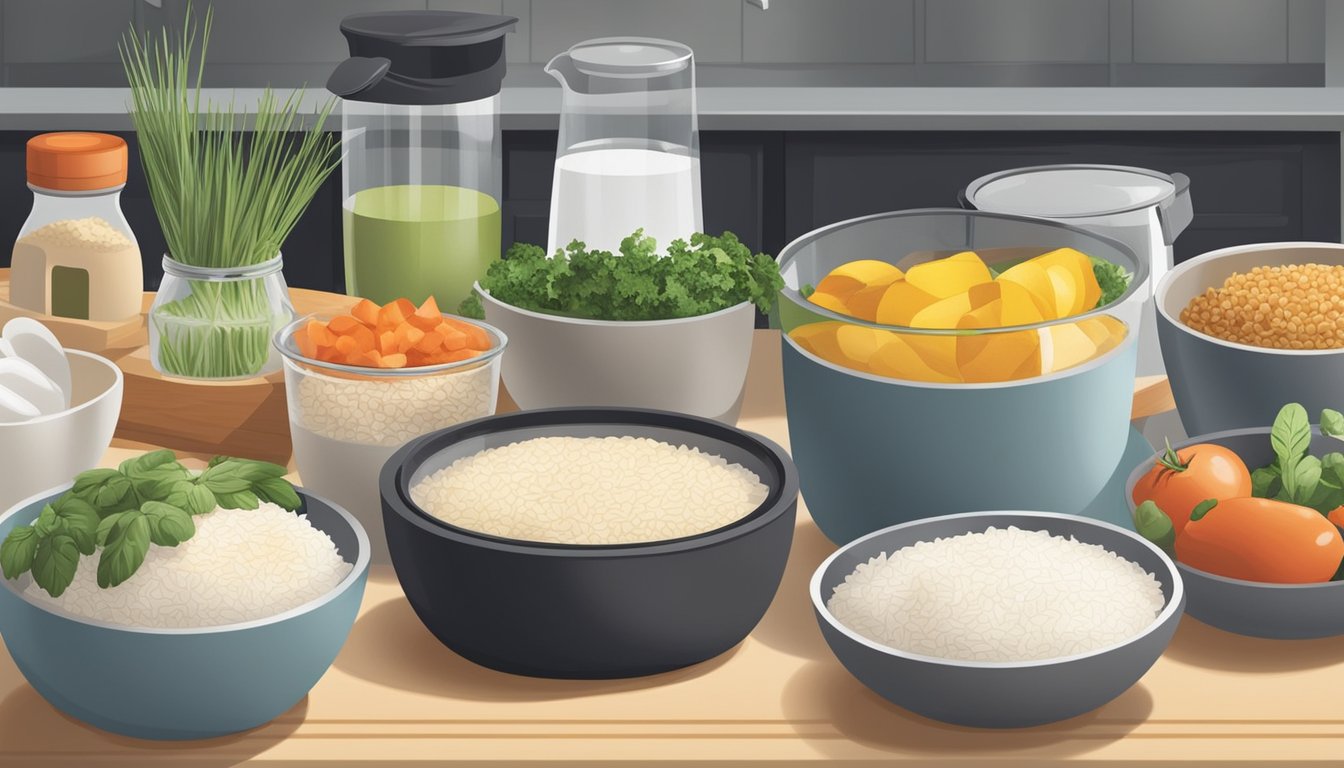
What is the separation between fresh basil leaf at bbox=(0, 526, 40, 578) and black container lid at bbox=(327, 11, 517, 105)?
55 centimetres

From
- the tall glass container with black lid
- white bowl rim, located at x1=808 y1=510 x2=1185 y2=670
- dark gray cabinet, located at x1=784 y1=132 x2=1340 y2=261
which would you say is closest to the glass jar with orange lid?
the tall glass container with black lid

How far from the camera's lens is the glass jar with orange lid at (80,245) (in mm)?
1474

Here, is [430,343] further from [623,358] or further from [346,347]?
[623,358]

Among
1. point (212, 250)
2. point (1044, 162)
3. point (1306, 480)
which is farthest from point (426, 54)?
point (1044, 162)

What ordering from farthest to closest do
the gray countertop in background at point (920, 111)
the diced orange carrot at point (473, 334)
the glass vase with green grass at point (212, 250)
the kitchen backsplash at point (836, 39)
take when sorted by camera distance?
1. the kitchen backsplash at point (836, 39)
2. the gray countertop in background at point (920, 111)
3. the glass vase with green grass at point (212, 250)
4. the diced orange carrot at point (473, 334)

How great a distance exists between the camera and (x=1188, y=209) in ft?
4.72

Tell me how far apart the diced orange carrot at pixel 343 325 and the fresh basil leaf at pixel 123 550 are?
294mm

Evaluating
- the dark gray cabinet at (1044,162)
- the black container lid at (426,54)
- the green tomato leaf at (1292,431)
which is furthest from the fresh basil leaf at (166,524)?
the dark gray cabinet at (1044,162)

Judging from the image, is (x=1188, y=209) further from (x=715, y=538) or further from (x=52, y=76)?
(x=52, y=76)

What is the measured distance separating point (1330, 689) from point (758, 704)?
0.36 meters

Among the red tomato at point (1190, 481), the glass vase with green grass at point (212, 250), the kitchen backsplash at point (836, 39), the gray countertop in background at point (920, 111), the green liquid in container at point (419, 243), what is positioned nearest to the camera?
the red tomato at point (1190, 481)

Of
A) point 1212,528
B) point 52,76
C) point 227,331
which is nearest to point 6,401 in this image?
point 227,331

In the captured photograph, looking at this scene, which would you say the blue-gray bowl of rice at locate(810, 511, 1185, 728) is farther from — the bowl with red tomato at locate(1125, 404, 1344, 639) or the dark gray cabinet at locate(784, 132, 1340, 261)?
the dark gray cabinet at locate(784, 132, 1340, 261)

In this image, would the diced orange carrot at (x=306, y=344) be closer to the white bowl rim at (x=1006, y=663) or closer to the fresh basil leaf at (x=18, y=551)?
the fresh basil leaf at (x=18, y=551)
